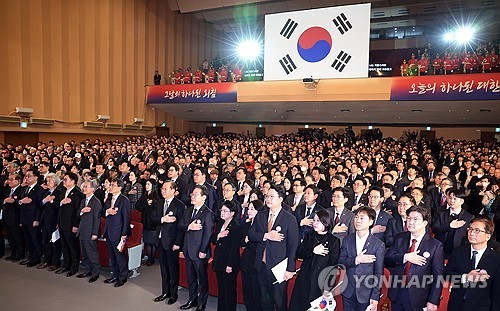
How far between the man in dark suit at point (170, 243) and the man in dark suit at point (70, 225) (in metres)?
1.53

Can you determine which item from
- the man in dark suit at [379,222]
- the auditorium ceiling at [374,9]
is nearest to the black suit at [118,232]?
the man in dark suit at [379,222]

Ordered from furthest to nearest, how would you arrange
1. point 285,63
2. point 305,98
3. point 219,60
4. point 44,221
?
1. point 219,60
2. point 305,98
3. point 285,63
4. point 44,221

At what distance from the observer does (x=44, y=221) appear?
18.8ft

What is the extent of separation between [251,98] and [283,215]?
13975 mm

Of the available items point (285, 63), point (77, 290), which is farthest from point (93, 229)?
point (285, 63)

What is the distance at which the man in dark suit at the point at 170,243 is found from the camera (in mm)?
4672

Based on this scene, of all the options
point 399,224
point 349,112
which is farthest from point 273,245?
point 349,112

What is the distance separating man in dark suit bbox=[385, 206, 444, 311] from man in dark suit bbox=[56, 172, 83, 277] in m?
4.41

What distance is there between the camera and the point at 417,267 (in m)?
3.14

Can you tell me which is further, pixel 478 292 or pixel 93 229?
pixel 93 229

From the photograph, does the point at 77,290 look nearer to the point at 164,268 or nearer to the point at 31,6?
the point at 164,268

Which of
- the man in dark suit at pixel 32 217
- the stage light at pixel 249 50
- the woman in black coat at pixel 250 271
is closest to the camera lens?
the woman in black coat at pixel 250 271

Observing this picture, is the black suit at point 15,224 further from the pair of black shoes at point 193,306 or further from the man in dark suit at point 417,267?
the man in dark suit at point 417,267

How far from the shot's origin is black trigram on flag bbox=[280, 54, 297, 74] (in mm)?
14312
